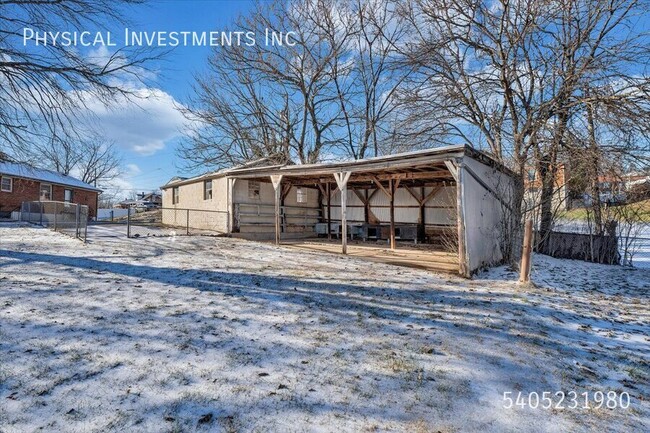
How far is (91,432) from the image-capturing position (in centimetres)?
195

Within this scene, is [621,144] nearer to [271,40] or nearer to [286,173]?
[286,173]

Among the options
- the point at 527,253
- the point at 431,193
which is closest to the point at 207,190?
the point at 431,193

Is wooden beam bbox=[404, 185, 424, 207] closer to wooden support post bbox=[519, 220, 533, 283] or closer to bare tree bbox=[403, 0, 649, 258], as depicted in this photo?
bare tree bbox=[403, 0, 649, 258]

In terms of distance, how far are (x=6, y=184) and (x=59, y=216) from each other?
1093 cm

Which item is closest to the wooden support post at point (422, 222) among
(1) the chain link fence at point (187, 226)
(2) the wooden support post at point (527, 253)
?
(2) the wooden support post at point (527, 253)

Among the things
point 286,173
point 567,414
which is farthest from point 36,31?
point 567,414

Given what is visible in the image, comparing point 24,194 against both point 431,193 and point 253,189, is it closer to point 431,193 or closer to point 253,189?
point 253,189

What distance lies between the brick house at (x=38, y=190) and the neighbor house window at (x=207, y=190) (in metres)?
8.99

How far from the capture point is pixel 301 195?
1584 cm

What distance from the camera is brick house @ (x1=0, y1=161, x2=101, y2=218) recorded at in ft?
65.4

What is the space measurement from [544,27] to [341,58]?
1158cm

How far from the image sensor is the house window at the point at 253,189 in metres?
13.8

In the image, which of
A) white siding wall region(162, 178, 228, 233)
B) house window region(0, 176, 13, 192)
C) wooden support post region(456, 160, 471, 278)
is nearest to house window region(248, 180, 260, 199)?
white siding wall region(162, 178, 228, 233)

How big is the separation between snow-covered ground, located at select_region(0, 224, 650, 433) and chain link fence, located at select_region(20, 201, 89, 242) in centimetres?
457
